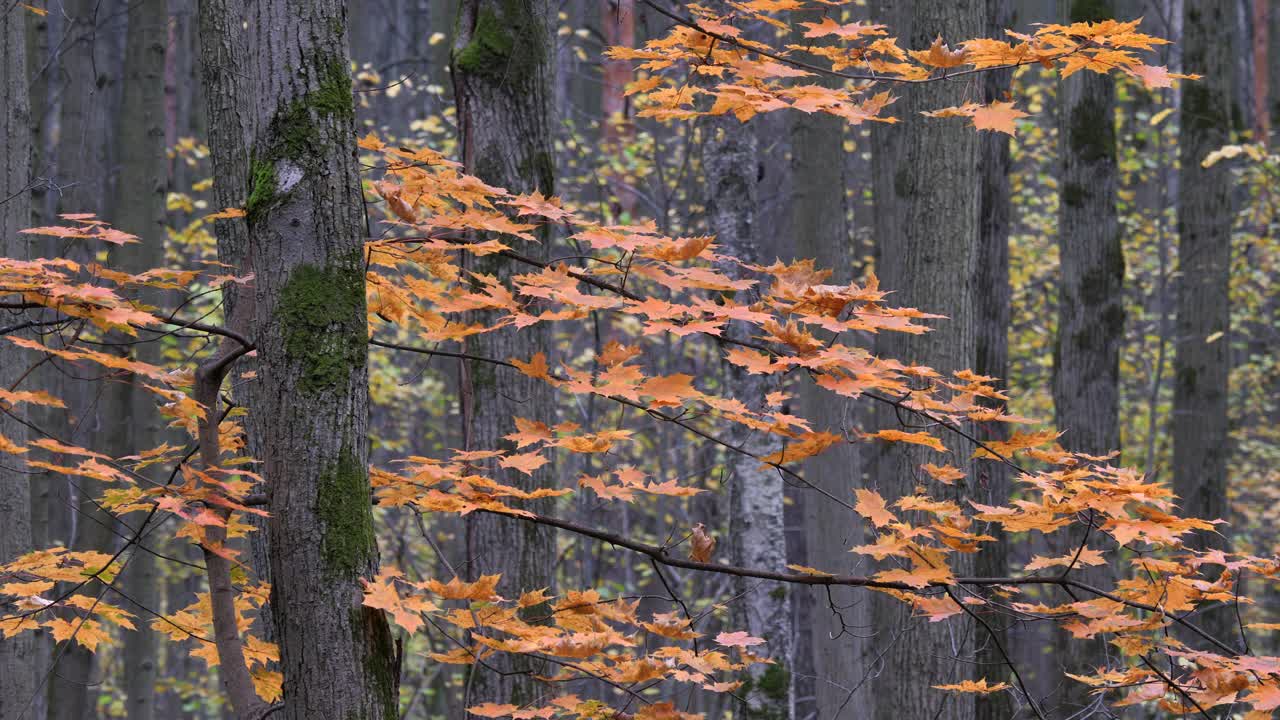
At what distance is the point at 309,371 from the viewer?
2.77 metres

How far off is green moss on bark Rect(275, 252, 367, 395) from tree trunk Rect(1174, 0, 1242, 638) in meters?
9.99

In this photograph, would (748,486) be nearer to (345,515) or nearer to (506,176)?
(506,176)

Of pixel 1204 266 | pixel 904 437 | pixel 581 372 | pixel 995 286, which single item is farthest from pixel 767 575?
pixel 1204 266

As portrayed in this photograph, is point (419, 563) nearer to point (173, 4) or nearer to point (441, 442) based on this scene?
point (441, 442)

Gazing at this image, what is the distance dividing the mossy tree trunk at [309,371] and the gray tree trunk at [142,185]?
581 cm

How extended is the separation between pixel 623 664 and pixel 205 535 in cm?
130

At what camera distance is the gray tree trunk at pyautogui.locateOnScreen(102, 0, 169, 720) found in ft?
26.6

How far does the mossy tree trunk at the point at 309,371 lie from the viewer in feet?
9.00

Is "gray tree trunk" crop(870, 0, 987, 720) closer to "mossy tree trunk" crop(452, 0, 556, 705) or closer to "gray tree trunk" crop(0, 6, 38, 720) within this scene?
"mossy tree trunk" crop(452, 0, 556, 705)

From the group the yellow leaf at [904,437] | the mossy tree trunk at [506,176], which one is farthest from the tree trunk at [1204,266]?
the yellow leaf at [904,437]

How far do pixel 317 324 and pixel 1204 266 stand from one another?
10742 mm

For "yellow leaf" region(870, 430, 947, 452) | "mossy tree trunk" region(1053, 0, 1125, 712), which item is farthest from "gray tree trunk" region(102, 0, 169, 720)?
"mossy tree trunk" region(1053, 0, 1125, 712)

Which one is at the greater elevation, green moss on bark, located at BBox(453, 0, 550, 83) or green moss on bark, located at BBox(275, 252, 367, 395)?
green moss on bark, located at BBox(453, 0, 550, 83)

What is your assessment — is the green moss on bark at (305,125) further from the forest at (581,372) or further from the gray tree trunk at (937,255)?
the gray tree trunk at (937,255)
